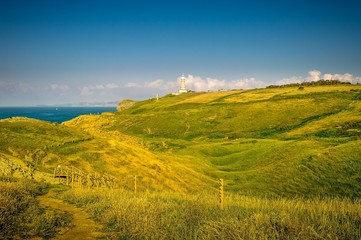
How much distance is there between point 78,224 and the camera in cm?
1290

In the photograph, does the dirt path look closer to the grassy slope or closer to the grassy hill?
the grassy hill

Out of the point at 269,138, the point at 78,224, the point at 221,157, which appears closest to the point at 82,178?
the point at 78,224

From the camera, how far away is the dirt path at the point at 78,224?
1125 centimetres

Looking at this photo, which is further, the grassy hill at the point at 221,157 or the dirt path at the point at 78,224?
the grassy hill at the point at 221,157

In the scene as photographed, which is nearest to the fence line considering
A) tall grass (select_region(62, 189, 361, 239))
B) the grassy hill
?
the grassy hill

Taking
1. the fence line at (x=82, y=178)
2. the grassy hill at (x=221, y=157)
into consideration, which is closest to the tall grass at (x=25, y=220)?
the fence line at (x=82, y=178)

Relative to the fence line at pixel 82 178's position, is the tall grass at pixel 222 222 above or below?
above

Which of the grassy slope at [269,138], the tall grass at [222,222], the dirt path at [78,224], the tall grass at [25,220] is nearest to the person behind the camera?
the tall grass at [222,222]

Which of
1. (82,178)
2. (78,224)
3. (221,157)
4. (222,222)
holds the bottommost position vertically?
(221,157)

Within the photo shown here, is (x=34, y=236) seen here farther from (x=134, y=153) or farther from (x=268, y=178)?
(x=268, y=178)

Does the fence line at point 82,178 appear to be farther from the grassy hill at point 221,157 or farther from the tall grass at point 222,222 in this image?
the tall grass at point 222,222

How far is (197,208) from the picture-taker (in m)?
12.5

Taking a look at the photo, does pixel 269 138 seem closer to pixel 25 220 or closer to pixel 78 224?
pixel 78 224

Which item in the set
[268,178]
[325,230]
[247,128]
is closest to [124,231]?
[325,230]
